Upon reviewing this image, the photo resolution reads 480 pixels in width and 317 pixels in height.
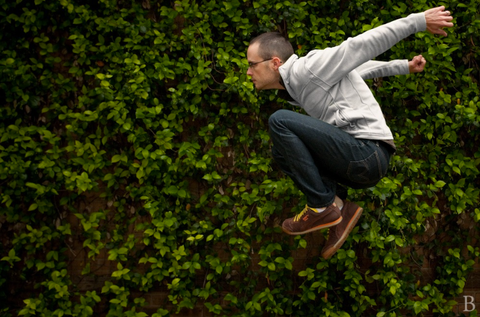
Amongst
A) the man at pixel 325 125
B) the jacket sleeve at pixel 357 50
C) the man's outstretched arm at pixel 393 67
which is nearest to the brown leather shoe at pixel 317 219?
the man at pixel 325 125

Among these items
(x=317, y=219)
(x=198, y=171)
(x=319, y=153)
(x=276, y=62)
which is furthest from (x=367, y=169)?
(x=198, y=171)

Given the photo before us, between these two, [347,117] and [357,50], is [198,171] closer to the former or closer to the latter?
[347,117]

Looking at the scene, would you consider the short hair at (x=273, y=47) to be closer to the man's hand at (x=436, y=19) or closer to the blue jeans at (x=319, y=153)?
the blue jeans at (x=319, y=153)

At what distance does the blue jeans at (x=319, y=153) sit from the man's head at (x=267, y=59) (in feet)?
0.66

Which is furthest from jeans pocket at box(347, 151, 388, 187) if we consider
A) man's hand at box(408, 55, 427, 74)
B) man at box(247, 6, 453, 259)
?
man's hand at box(408, 55, 427, 74)

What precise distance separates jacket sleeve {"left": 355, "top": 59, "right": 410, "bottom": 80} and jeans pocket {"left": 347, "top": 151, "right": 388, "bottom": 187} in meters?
0.46

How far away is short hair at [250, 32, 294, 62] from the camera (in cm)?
298

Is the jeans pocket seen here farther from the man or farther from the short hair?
the short hair

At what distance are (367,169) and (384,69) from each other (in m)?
0.56

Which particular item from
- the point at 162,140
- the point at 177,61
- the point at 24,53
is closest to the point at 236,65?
the point at 177,61

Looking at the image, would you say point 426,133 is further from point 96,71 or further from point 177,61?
point 96,71

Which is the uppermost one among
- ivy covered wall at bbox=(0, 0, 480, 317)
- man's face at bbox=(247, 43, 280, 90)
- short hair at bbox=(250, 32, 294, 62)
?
short hair at bbox=(250, 32, 294, 62)

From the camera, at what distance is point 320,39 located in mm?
4238

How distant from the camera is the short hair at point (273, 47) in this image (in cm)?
298
